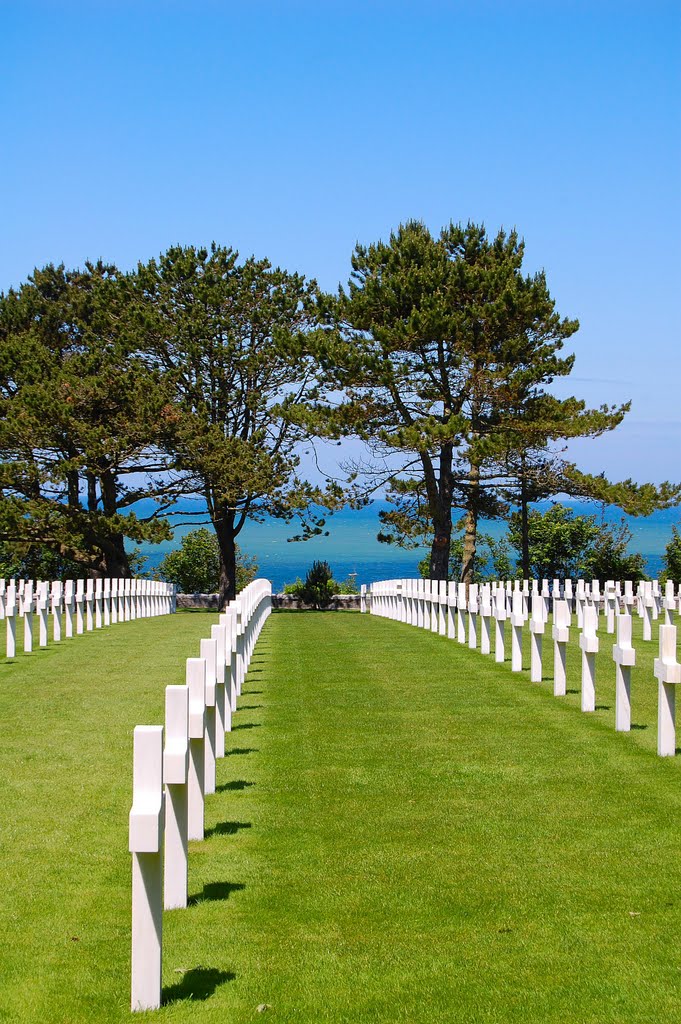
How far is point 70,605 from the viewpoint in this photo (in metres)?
26.5

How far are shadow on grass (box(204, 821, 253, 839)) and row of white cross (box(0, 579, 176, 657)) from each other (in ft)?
42.1

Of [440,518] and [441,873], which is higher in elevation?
[440,518]

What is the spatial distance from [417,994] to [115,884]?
87.5 inches

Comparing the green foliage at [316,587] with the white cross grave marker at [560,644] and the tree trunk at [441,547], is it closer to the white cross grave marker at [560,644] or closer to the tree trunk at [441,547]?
the tree trunk at [441,547]

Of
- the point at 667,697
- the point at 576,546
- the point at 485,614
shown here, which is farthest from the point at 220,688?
the point at 576,546

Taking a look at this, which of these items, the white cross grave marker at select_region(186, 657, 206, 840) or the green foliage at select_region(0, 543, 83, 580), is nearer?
the white cross grave marker at select_region(186, 657, 206, 840)

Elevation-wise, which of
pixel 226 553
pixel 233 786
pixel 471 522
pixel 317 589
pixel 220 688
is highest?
pixel 471 522

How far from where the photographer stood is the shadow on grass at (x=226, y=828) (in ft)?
25.5

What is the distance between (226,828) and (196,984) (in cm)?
258

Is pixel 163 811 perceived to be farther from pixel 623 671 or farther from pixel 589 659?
pixel 589 659

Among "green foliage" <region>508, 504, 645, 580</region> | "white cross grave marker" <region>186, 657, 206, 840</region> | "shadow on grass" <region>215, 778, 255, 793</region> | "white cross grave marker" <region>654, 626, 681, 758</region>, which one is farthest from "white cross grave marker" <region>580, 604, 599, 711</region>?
"green foliage" <region>508, 504, 645, 580</region>

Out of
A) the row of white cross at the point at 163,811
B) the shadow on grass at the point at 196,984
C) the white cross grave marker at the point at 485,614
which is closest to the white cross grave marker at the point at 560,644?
the white cross grave marker at the point at 485,614

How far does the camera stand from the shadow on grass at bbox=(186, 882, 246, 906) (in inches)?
253

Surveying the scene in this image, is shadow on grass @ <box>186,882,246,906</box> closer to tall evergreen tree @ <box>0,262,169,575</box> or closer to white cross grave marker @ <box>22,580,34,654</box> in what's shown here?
white cross grave marker @ <box>22,580,34,654</box>
